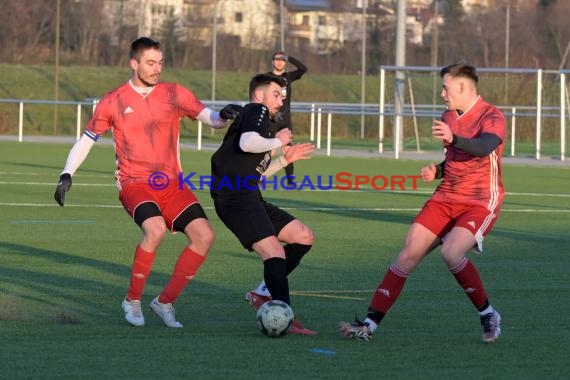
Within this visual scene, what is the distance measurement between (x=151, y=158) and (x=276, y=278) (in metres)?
1.27

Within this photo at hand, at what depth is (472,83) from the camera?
891 centimetres

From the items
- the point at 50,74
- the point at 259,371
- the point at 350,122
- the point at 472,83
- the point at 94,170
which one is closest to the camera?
the point at 259,371

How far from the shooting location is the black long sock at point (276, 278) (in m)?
9.13

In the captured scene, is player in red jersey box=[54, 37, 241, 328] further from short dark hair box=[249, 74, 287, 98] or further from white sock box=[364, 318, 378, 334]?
white sock box=[364, 318, 378, 334]

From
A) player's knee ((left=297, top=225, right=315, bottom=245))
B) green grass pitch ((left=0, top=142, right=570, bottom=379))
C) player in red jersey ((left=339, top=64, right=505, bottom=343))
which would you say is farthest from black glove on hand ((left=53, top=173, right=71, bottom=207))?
player in red jersey ((left=339, top=64, right=505, bottom=343))

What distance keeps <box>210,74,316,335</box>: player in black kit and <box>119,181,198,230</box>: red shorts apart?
0.33 meters

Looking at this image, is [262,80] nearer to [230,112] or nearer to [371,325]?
[230,112]

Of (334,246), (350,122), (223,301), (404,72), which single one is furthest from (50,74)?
(223,301)

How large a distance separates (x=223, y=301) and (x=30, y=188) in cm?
1166

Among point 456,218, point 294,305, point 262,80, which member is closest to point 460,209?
point 456,218

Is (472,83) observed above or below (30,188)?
above

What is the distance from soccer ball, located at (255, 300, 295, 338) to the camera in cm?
877

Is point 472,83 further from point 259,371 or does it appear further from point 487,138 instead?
point 259,371

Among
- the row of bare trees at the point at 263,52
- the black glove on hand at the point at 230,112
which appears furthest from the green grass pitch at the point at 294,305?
the row of bare trees at the point at 263,52
